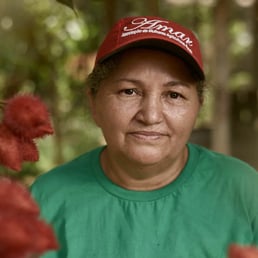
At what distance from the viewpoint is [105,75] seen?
1.43 metres

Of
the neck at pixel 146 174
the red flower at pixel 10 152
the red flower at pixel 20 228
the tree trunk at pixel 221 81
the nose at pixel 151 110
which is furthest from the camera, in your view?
the tree trunk at pixel 221 81

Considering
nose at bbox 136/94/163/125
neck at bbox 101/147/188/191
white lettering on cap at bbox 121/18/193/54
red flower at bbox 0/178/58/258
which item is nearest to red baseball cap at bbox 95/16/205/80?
white lettering on cap at bbox 121/18/193/54

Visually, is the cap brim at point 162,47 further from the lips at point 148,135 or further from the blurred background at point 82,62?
the blurred background at point 82,62

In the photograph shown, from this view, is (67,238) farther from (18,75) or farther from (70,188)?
(18,75)

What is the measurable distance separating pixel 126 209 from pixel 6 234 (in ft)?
2.87

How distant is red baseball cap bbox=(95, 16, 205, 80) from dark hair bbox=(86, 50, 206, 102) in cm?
2

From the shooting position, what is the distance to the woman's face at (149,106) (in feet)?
Answer: 4.36

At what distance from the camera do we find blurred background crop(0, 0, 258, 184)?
10.9 feet

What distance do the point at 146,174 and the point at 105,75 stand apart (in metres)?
0.25

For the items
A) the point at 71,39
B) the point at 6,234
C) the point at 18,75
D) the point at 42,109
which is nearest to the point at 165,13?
the point at 71,39

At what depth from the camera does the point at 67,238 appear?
4.47ft

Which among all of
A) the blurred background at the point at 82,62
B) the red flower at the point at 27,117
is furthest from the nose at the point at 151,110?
the blurred background at the point at 82,62

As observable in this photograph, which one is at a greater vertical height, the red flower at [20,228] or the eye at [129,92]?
the eye at [129,92]

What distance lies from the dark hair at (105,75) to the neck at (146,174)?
17cm
